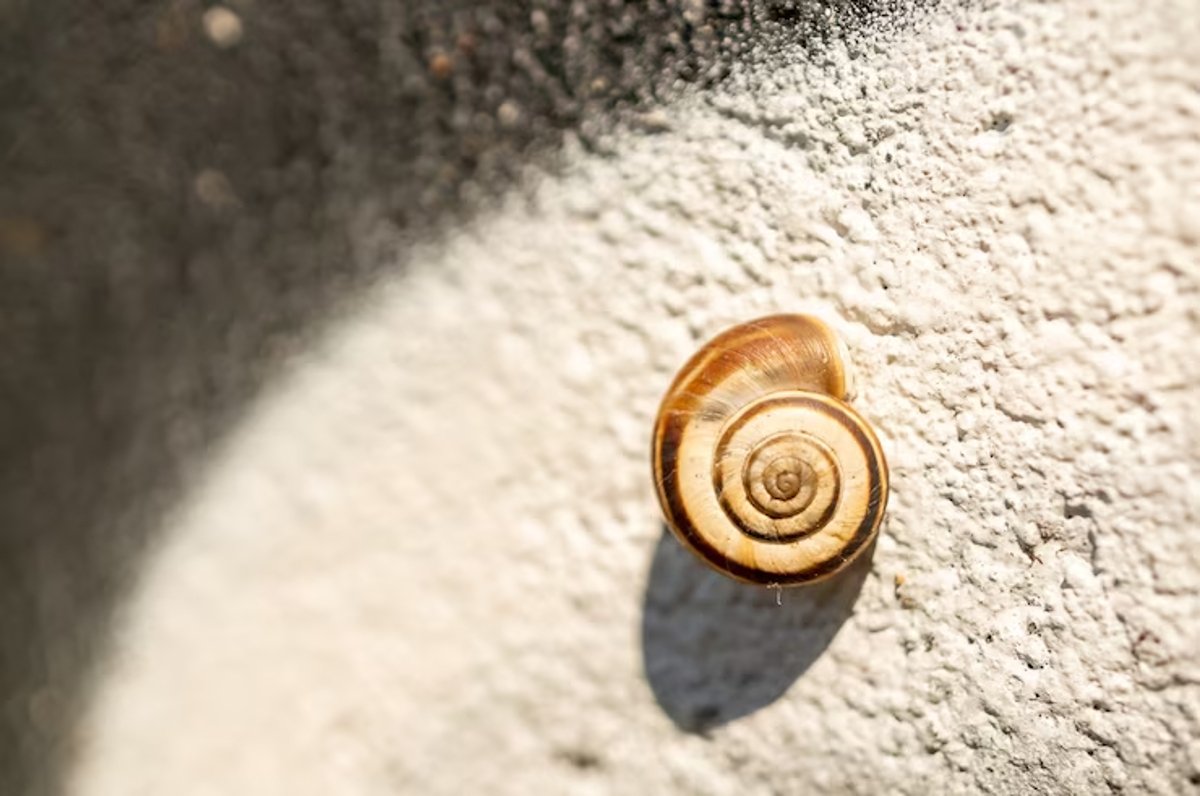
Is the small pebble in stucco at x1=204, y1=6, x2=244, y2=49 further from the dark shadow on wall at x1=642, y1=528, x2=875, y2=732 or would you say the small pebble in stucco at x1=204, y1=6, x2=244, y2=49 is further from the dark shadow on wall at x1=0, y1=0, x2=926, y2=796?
the dark shadow on wall at x1=642, y1=528, x2=875, y2=732

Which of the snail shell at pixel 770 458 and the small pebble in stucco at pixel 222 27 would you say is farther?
the small pebble in stucco at pixel 222 27

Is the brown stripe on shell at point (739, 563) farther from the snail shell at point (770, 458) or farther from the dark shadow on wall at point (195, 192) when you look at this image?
the dark shadow on wall at point (195, 192)

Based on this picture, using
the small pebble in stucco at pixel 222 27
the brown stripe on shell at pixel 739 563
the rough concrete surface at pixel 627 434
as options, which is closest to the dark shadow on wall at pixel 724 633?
the rough concrete surface at pixel 627 434

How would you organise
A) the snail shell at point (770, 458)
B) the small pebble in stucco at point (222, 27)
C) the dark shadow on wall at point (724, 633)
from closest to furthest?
A: the snail shell at point (770, 458)
the dark shadow on wall at point (724, 633)
the small pebble in stucco at point (222, 27)

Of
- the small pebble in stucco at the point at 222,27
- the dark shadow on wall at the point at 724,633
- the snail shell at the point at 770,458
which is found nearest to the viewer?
the snail shell at the point at 770,458

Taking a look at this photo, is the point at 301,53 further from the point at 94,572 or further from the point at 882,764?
the point at 882,764

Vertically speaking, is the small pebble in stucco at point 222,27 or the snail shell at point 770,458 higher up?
the small pebble in stucco at point 222,27

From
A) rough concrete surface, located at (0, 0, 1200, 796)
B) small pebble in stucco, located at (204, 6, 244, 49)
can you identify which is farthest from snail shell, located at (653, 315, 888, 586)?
small pebble in stucco, located at (204, 6, 244, 49)

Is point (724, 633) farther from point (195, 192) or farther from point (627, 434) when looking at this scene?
point (195, 192)
